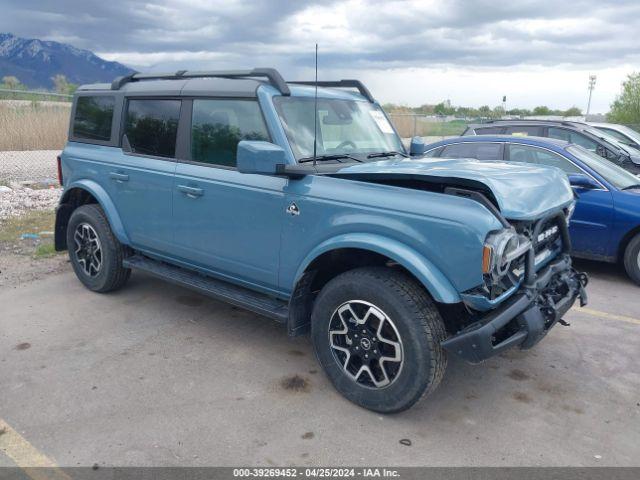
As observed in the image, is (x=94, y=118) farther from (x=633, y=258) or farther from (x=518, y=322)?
(x=633, y=258)

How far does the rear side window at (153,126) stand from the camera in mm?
4520

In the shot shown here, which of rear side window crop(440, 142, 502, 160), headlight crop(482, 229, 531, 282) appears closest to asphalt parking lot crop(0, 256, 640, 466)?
headlight crop(482, 229, 531, 282)

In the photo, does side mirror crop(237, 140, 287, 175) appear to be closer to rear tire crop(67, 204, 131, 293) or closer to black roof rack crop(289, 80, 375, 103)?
black roof rack crop(289, 80, 375, 103)

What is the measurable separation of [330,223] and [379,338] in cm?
77

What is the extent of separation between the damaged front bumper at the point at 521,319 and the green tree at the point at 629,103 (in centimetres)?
2757

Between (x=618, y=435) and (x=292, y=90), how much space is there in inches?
124

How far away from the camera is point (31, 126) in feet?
43.5

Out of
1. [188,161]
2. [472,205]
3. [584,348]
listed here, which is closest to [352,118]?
[188,161]

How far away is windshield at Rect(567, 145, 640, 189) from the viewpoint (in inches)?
243

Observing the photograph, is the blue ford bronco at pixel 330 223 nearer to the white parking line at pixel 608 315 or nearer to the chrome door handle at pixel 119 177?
the chrome door handle at pixel 119 177

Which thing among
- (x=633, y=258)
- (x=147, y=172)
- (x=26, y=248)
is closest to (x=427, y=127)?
(x=633, y=258)

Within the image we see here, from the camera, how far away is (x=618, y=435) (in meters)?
3.19

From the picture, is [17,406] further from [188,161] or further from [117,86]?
[117,86]

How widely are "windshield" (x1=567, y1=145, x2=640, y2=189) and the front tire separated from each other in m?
4.11
